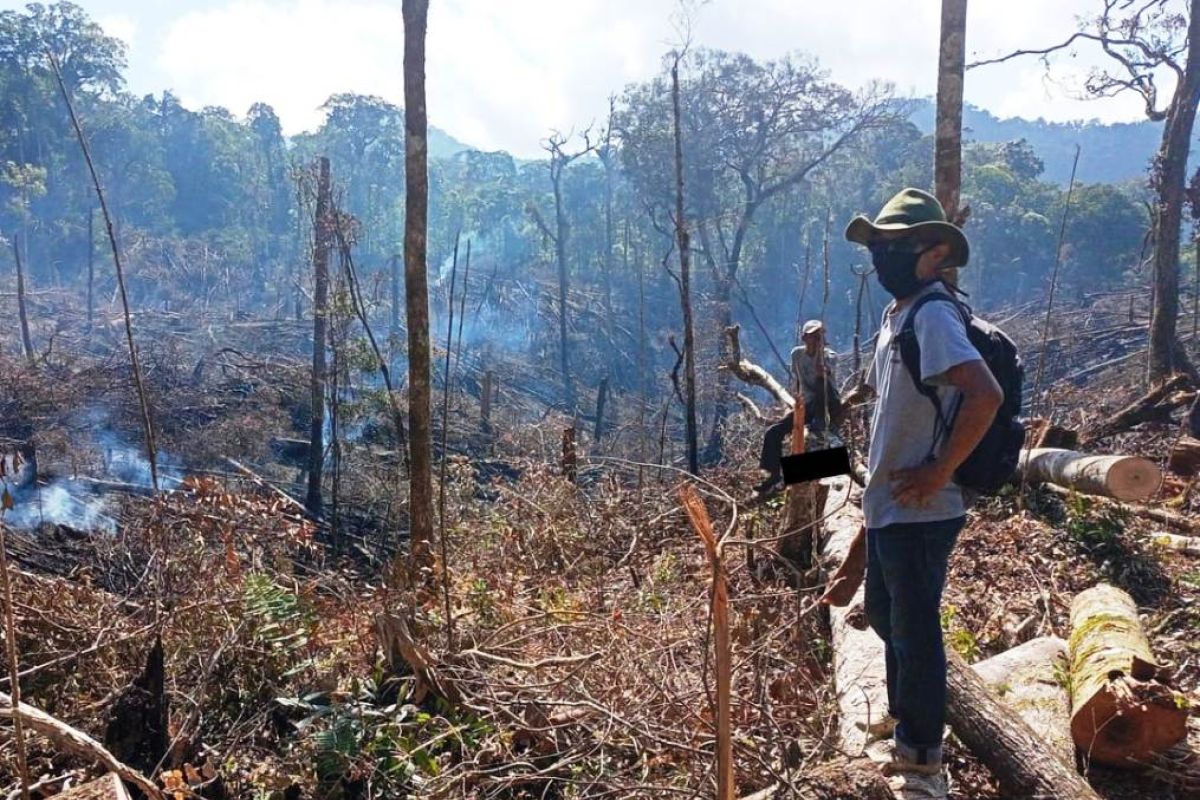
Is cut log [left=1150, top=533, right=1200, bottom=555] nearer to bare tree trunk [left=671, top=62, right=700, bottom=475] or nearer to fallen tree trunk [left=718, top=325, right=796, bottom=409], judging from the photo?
fallen tree trunk [left=718, top=325, right=796, bottom=409]

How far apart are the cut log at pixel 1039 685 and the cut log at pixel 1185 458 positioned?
13.9 ft

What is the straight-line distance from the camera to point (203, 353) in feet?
67.5

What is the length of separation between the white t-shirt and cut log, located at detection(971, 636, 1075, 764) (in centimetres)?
105

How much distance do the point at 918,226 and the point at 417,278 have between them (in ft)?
14.0

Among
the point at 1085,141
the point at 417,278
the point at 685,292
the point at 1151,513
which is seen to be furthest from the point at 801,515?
the point at 1085,141

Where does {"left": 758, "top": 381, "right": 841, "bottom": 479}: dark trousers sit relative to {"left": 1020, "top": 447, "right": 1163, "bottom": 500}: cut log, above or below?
above

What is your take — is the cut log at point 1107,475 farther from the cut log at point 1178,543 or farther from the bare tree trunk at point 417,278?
the bare tree trunk at point 417,278

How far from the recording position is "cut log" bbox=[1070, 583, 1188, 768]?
2.59 metres

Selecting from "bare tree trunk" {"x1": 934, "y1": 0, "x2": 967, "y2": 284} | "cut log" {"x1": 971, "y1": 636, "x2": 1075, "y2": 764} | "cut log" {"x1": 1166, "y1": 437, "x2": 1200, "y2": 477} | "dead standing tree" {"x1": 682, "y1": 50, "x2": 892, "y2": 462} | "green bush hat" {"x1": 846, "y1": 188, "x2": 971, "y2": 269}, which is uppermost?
"dead standing tree" {"x1": 682, "y1": 50, "x2": 892, "y2": 462}

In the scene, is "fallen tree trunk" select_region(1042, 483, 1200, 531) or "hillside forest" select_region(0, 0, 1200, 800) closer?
"hillside forest" select_region(0, 0, 1200, 800)

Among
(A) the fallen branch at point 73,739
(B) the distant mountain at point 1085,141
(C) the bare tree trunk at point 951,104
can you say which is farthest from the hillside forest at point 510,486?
(B) the distant mountain at point 1085,141

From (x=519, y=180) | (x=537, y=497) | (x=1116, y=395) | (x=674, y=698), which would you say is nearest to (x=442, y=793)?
(x=674, y=698)

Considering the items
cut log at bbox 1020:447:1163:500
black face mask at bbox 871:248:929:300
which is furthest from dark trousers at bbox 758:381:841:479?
black face mask at bbox 871:248:929:300

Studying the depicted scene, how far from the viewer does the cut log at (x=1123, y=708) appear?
2594mm
